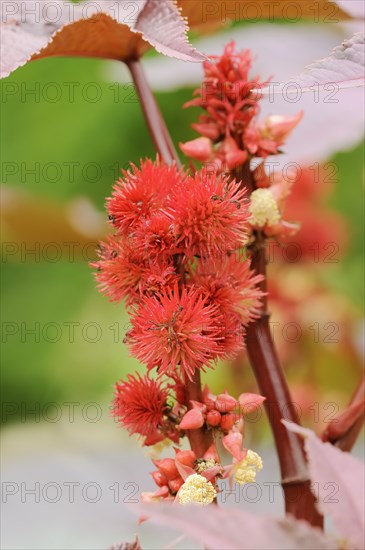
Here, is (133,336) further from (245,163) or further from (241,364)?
(241,364)

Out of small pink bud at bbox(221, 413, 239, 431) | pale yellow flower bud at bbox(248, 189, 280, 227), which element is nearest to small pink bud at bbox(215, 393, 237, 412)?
small pink bud at bbox(221, 413, 239, 431)

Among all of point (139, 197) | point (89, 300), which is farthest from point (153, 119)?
point (89, 300)

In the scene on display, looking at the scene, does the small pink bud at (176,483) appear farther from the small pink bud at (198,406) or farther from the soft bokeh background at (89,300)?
the soft bokeh background at (89,300)

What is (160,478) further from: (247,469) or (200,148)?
(200,148)

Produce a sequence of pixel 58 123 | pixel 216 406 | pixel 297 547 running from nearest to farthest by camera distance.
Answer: pixel 297 547 < pixel 216 406 < pixel 58 123

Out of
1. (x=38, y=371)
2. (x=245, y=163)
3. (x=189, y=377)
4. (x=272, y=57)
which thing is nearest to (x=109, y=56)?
(x=245, y=163)

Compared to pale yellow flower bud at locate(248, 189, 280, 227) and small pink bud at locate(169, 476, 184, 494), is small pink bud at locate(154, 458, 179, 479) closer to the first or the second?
small pink bud at locate(169, 476, 184, 494)
